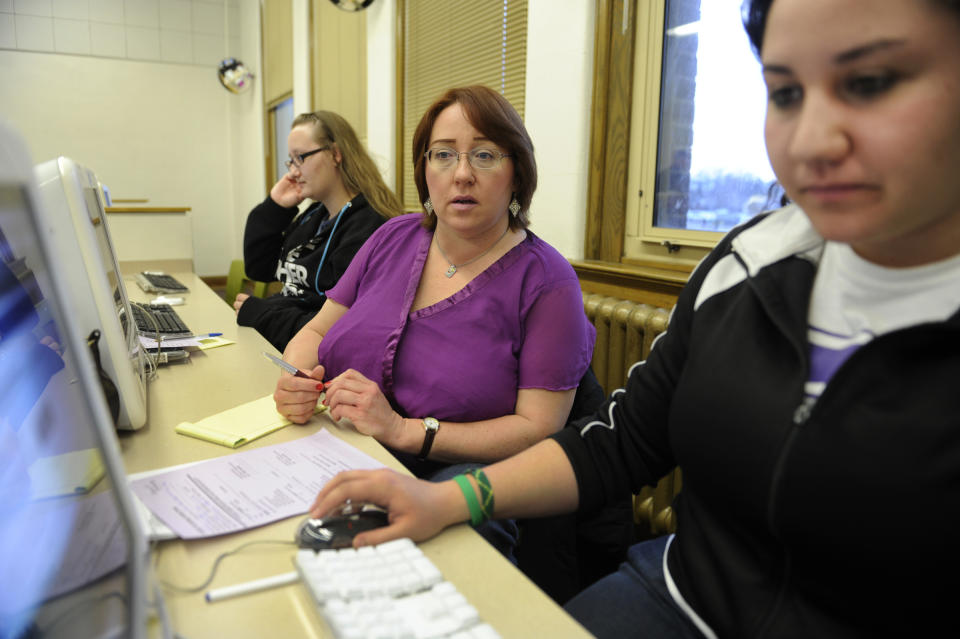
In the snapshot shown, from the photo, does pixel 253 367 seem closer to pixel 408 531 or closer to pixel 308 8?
pixel 408 531

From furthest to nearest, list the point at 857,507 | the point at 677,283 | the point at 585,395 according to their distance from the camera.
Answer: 1. the point at 677,283
2. the point at 585,395
3. the point at 857,507

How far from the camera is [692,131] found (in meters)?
2.15

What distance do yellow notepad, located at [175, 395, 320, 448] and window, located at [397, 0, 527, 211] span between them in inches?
56.1

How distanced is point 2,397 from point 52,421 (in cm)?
6

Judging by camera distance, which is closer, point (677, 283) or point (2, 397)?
point (2, 397)

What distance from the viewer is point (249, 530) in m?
0.81

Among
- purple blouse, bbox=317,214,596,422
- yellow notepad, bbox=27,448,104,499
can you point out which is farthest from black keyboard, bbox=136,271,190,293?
yellow notepad, bbox=27,448,104,499

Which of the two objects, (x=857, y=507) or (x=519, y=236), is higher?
(x=519, y=236)

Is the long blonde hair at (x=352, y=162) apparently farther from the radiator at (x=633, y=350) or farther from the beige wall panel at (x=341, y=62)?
the beige wall panel at (x=341, y=62)

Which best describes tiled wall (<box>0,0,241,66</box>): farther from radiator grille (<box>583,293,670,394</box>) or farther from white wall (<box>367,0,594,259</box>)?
radiator grille (<box>583,293,670,394</box>)

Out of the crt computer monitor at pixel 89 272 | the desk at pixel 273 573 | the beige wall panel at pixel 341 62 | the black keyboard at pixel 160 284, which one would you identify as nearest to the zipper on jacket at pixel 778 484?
the desk at pixel 273 573

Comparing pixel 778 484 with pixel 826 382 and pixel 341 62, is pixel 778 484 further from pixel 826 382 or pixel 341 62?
pixel 341 62

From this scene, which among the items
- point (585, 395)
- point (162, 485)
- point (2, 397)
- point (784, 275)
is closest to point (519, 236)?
point (585, 395)

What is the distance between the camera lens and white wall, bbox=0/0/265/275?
6.84 m
